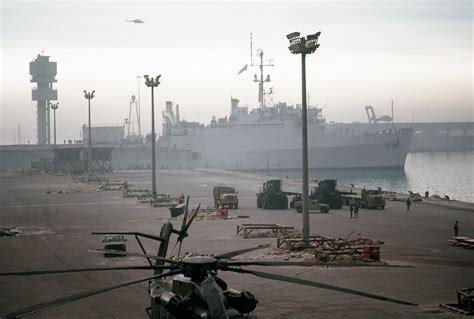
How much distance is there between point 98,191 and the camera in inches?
2990

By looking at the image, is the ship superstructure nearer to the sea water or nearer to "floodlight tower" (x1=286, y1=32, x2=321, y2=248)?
the sea water

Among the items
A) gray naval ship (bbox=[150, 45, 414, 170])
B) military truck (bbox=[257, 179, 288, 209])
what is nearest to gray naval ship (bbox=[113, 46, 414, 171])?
gray naval ship (bbox=[150, 45, 414, 170])

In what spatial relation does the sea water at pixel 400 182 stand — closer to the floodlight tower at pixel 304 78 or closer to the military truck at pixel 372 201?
the military truck at pixel 372 201

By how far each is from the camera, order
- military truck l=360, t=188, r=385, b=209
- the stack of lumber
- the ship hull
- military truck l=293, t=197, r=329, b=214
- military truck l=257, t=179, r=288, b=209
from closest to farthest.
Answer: the stack of lumber
military truck l=293, t=197, r=329, b=214
military truck l=360, t=188, r=385, b=209
military truck l=257, t=179, r=288, b=209
the ship hull

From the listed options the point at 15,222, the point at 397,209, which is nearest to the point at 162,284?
the point at 15,222

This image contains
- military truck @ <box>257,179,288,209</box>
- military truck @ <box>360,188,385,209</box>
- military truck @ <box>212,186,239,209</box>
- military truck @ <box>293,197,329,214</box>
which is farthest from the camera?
military truck @ <box>257,179,288,209</box>

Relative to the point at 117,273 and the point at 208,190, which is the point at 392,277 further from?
the point at 208,190

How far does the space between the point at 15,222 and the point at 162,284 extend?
35.5 m

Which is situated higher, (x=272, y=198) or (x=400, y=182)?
(x=272, y=198)

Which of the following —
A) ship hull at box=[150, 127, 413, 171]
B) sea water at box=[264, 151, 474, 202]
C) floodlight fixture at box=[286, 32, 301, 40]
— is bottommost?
sea water at box=[264, 151, 474, 202]

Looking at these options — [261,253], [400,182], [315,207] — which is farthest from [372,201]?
[400,182]

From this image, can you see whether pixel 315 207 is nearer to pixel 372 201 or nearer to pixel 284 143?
pixel 372 201

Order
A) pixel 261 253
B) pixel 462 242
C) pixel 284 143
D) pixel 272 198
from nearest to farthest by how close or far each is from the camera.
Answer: pixel 261 253 < pixel 462 242 < pixel 272 198 < pixel 284 143

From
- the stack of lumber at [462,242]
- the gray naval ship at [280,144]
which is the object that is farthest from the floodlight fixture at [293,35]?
the gray naval ship at [280,144]
